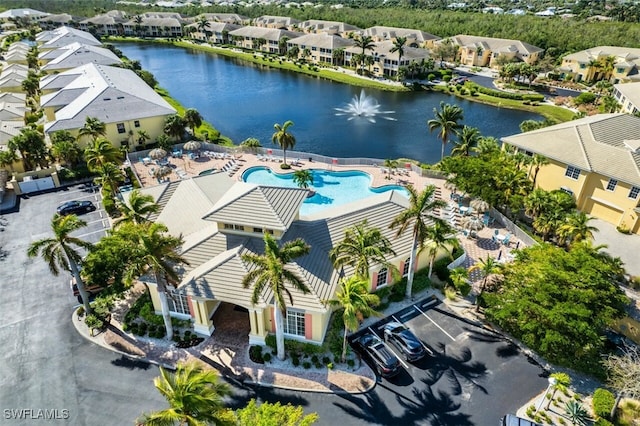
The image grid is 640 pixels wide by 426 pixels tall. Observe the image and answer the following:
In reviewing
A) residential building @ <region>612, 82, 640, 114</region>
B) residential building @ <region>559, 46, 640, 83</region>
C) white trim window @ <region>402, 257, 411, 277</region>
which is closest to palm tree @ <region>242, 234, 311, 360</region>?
white trim window @ <region>402, 257, 411, 277</region>

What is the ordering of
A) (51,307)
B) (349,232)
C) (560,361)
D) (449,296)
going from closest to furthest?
(560,361), (349,232), (51,307), (449,296)

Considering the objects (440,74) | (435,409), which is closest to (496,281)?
(435,409)

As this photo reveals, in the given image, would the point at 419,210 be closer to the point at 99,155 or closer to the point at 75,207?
the point at 99,155

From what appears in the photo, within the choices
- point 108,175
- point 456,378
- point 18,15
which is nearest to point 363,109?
point 108,175

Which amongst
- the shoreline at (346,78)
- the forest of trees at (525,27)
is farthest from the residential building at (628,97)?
the forest of trees at (525,27)

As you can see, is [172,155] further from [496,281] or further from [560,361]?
[560,361]

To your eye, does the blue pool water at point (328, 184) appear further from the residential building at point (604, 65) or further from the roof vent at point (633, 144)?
the residential building at point (604, 65)

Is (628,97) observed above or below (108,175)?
above
